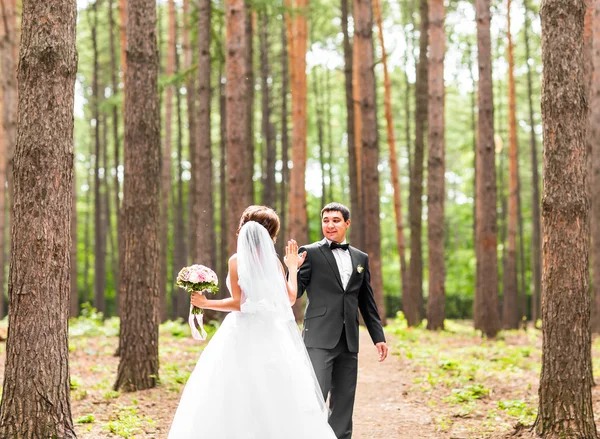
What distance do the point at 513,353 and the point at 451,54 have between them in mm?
20621

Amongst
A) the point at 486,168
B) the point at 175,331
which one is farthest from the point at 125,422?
the point at 486,168

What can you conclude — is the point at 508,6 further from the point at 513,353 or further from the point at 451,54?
the point at 513,353

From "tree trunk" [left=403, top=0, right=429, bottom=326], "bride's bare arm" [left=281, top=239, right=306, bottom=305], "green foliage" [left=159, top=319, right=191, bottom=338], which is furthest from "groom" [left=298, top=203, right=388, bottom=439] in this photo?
"tree trunk" [left=403, top=0, right=429, bottom=326]

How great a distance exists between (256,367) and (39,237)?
6.60ft

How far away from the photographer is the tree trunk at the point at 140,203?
926 cm

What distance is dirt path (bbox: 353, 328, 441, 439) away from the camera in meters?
7.64

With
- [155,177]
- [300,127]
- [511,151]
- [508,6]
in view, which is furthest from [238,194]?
[508,6]

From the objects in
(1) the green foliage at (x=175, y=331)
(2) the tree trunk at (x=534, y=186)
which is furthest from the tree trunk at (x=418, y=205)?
(2) the tree trunk at (x=534, y=186)

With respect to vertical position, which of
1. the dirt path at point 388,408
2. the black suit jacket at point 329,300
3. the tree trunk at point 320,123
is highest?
the tree trunk at point 320,123

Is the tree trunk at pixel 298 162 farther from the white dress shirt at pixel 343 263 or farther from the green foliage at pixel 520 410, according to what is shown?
the white dress shirt at pixel 343 263

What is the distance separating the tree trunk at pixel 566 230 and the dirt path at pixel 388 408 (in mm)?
1516

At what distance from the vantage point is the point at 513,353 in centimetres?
1377

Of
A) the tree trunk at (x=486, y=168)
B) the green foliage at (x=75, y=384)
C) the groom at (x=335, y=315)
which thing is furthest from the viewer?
the tree trunk at (x=486, y=168)

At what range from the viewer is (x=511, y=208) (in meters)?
23.5
